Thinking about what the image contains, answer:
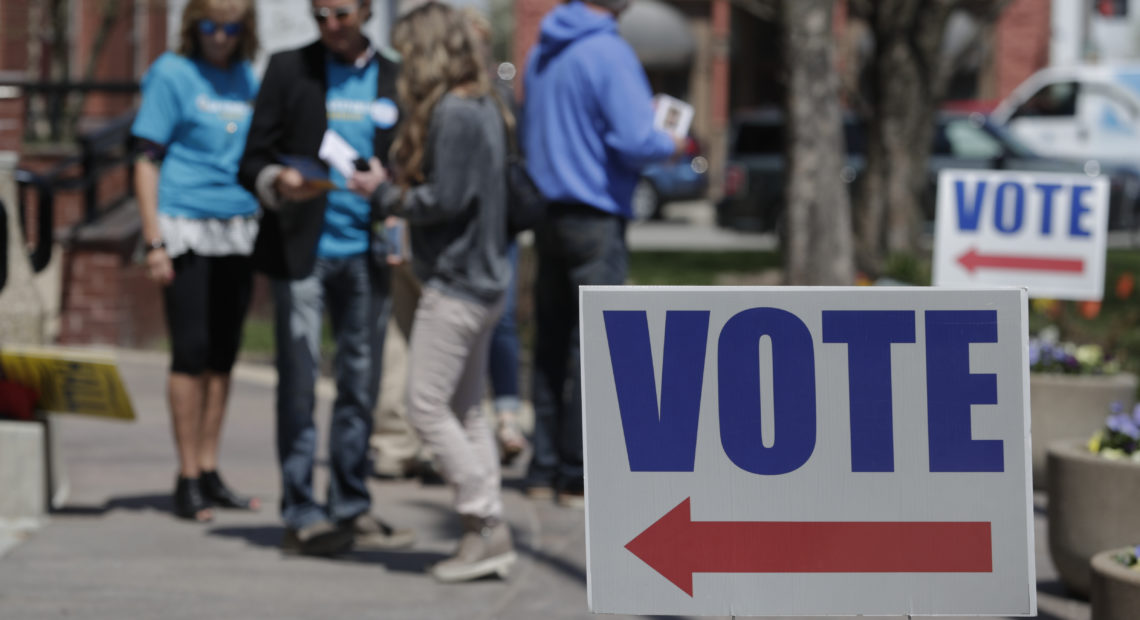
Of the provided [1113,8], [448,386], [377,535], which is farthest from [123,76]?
[1113,8]

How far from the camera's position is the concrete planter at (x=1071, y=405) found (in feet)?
23.1

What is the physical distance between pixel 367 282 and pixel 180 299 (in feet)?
3.12

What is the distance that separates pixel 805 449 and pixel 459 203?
2019 millimetres

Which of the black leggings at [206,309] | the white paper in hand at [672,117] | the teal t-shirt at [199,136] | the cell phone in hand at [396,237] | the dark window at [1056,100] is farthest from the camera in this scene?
the dark window at [1056,100]

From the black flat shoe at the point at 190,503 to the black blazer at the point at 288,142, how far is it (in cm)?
112

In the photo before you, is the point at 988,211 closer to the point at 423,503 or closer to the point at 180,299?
the point at 423,503

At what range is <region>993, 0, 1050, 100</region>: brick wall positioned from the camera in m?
37.6

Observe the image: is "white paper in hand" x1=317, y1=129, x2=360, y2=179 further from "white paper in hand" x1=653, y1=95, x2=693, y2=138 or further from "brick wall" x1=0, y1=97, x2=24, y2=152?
"brick wall" x1=0, y1=97, x2=24, y2=152

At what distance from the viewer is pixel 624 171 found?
→ 6449 millimetres

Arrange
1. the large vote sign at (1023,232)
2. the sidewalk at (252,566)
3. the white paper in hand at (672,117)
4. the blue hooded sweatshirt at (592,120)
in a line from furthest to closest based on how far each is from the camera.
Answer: the large vote sign at (1023,232) < the white paper in hand at (672,117) < the blue hooded sweatshirt at (592,120) < the sidewalk at (252,566)

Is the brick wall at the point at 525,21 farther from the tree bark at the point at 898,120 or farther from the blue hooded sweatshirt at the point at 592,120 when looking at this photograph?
the blue hooded sweatshirt at the point at 592,120

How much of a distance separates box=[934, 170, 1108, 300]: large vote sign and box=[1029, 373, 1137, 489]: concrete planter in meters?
0.49

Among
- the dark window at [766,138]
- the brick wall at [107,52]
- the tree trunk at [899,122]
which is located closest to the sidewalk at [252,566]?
the tree trunk at [899,122]

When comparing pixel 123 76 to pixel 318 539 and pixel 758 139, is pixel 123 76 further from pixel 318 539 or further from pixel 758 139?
pixel 318 539
